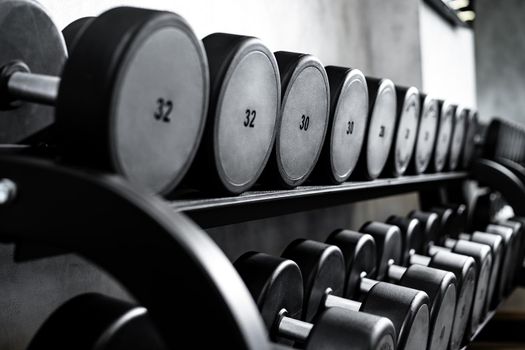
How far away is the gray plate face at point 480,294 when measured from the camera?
1471mm

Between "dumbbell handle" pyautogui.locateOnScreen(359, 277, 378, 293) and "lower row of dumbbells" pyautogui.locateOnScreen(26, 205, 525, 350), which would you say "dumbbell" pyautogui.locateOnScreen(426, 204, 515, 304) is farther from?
"dumbbell handle" pyautogui.locateOnScreen(359, 277, 378, 293)

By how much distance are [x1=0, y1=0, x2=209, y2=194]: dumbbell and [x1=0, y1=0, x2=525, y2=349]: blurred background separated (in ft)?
0.65

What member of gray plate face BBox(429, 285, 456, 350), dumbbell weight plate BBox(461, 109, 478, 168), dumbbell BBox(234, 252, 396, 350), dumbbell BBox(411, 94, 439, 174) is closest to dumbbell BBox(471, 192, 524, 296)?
dumbbell weight plate BBox(461, 109, 478, 168)

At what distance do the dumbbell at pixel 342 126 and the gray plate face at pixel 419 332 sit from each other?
29cm

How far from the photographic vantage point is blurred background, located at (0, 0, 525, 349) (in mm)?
829

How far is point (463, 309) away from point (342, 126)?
0.60 meters

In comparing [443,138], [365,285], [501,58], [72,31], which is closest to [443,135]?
[443,138]

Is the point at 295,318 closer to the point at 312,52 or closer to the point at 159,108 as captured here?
the point at 159,108

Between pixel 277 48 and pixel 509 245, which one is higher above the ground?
pixel 277 48

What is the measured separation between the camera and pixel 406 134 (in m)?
1.45

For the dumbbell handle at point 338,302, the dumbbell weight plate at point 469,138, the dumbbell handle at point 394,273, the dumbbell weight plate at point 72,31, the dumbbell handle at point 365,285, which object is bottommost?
the dumbbell handle at point 394,273

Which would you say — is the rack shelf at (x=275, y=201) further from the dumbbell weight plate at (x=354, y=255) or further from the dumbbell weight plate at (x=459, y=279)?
the dumbbell weight plate at (x=459, y=279)

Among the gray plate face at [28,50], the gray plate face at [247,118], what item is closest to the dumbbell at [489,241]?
the gray plate face at [247,118]

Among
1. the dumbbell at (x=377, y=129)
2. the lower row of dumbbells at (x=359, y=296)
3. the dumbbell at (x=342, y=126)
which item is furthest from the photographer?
the dumbbell at (x=377, y=129)
